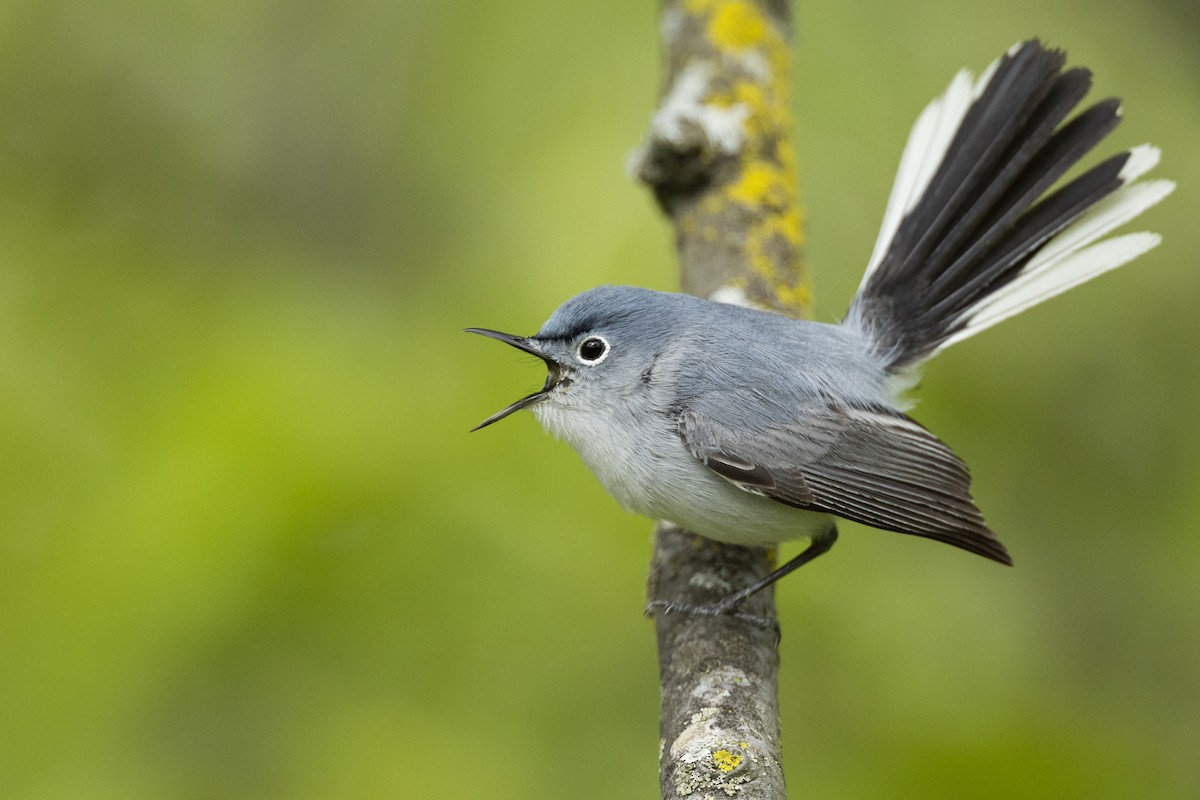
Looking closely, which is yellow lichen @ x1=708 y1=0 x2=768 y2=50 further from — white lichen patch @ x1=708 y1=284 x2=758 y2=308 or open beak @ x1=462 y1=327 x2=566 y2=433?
open beak @ x1=462 y1=327 x2=566 y2=433

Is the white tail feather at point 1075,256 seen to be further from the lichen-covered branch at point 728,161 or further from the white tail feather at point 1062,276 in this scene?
the lichen-covered branch at point 728,161

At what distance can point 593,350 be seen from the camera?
2188mm

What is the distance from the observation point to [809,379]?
2129 millimetres

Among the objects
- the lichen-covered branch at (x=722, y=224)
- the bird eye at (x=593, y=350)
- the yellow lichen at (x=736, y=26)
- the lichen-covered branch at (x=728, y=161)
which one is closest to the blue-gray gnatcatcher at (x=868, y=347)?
the bird eye at (x=593, y=350)

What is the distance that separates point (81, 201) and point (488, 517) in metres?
1.51

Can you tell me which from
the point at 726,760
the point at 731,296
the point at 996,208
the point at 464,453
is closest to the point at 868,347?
the point at 731,296

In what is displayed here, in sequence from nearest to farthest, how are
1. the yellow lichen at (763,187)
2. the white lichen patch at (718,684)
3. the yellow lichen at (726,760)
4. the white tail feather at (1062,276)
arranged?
the yellow lichen at (726,760)
the white lichen patch at (718,684)
the white tail feather at (1062,276)
the yellow lichen at (763,187)

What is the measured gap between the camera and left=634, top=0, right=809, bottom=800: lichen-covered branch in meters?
1.79

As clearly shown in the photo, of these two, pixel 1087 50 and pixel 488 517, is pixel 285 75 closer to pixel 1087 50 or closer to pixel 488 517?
pixel 488 517

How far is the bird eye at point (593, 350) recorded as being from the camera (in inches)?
85.8

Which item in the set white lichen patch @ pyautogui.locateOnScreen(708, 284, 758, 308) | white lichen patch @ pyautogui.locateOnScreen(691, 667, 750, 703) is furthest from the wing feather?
white lichen patch @ pyautogui.locateOnScreen(708, 284, 758, 308)

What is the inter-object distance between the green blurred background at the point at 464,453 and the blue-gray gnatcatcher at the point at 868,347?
0.26 m

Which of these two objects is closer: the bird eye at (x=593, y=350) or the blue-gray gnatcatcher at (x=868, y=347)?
the blue-gray gnatcatcher at (x=868, y=347)

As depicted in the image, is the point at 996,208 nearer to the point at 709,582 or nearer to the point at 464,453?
the point at 709,582
